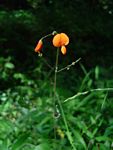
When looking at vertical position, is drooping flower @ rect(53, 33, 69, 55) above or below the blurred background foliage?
above

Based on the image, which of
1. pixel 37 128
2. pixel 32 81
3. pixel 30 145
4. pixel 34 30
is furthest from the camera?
pixel 34 30

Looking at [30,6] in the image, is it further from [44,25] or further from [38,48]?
[38,48]

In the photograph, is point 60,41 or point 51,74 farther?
point 51,74

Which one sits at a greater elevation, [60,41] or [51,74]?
[60,41]

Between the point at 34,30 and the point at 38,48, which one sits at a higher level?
the point at 38,48

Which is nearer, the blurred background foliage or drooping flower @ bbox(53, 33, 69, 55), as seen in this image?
drooping flower @ bbox(53, 33, 69, 55)

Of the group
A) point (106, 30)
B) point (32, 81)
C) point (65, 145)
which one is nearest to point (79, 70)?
point (32, 81)

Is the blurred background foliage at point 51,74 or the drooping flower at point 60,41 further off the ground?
the drooping flower at point 60,41

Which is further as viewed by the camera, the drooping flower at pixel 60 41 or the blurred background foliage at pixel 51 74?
the blurred background foliage at pixel 51 74
